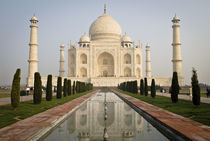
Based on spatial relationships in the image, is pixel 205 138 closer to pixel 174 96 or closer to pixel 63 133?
pixel 63 133

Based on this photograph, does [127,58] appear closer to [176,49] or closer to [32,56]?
[176,49]

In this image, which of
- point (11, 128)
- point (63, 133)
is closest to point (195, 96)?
point (63, 133)

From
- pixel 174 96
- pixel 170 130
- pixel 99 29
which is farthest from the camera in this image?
pixel 99 29

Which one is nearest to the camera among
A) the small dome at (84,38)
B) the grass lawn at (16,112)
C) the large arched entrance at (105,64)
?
the grass lawn at (16,112)

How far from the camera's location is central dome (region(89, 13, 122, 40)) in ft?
117

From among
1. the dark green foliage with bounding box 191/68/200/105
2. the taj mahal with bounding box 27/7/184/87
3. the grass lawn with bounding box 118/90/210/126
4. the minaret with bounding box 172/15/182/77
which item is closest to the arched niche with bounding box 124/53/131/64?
the taj mahal with bounding box 27/7/184/87

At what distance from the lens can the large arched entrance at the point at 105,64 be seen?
35.1m

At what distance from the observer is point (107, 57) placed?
1405 inches

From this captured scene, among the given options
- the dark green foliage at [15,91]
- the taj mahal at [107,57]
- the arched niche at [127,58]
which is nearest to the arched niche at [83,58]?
the taj mahal at [107,57]

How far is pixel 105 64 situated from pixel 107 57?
1203 mm

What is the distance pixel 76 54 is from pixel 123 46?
8352 mm

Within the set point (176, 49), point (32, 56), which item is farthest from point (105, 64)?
point (32, 56)

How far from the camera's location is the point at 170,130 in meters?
3.70

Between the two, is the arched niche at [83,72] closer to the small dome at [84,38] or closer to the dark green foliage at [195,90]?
the small dome at [84,38]
